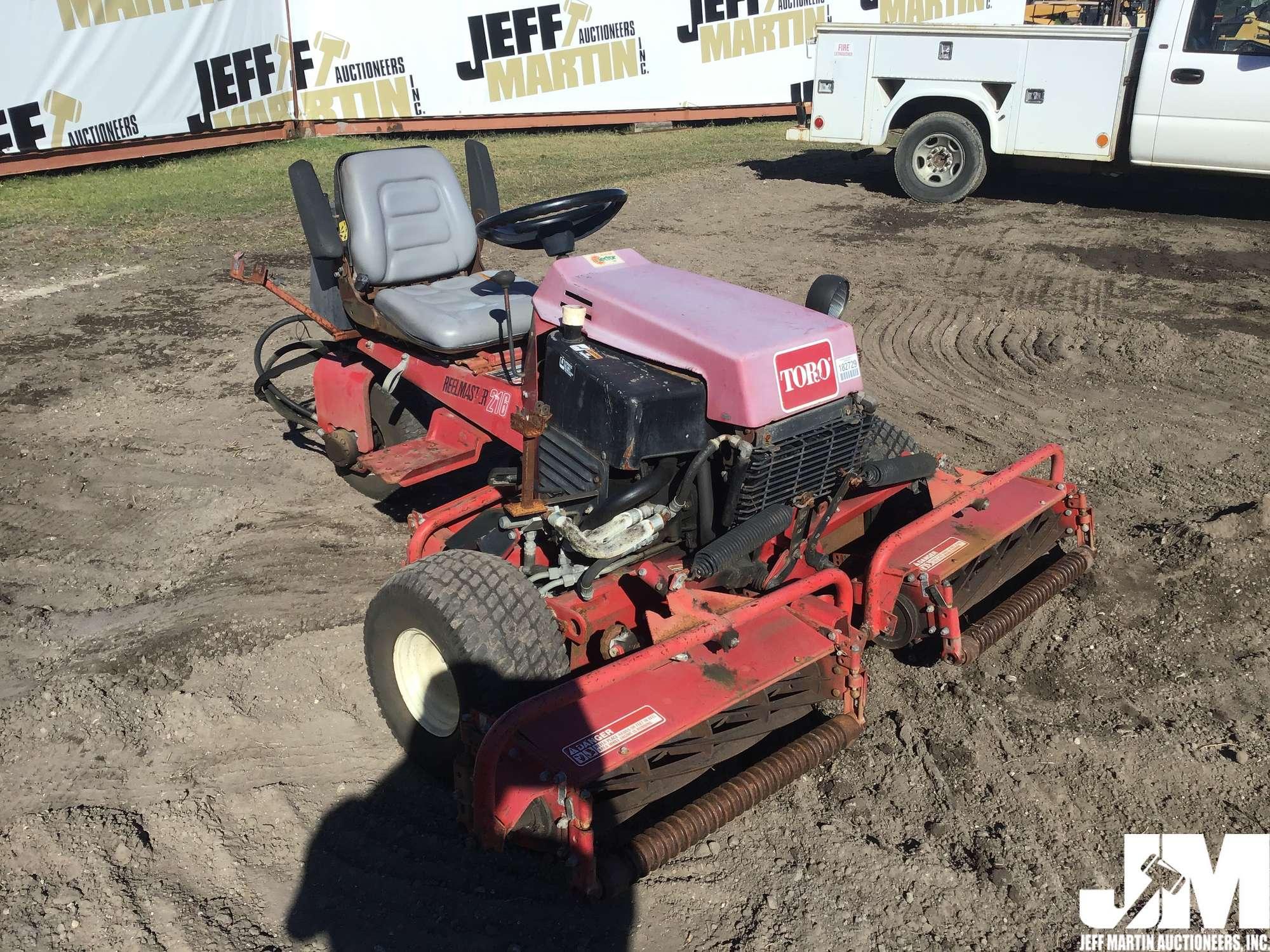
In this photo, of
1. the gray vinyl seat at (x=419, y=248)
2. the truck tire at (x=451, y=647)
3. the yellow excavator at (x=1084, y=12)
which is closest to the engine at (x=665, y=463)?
the truck tire at (x=451, y=647)

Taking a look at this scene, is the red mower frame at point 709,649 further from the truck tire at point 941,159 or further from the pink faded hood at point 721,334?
the truck tire at point 941,159

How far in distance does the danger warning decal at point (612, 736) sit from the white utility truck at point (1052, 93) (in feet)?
28.2

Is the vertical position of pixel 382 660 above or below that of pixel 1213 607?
above

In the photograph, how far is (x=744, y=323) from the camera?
3.23m

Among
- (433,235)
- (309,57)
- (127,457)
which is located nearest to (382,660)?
(433,235)

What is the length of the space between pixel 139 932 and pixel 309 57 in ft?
46.5

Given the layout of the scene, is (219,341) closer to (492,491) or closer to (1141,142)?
(492,491)

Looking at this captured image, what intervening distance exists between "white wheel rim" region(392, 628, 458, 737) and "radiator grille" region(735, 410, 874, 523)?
1043 millimetres

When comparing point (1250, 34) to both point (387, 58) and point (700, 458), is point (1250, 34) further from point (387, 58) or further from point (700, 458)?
point (387, 58)

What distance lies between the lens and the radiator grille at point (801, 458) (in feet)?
10.2

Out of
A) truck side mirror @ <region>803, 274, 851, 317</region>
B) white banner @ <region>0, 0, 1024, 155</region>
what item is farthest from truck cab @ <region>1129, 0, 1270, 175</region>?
white banner @ <region>0, 0, 1024, 155</region>

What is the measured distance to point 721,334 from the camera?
314cm

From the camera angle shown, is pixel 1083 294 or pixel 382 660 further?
pixel 1083 294

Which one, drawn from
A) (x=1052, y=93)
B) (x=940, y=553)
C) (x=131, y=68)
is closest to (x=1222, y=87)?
(x=1052, y=93)
